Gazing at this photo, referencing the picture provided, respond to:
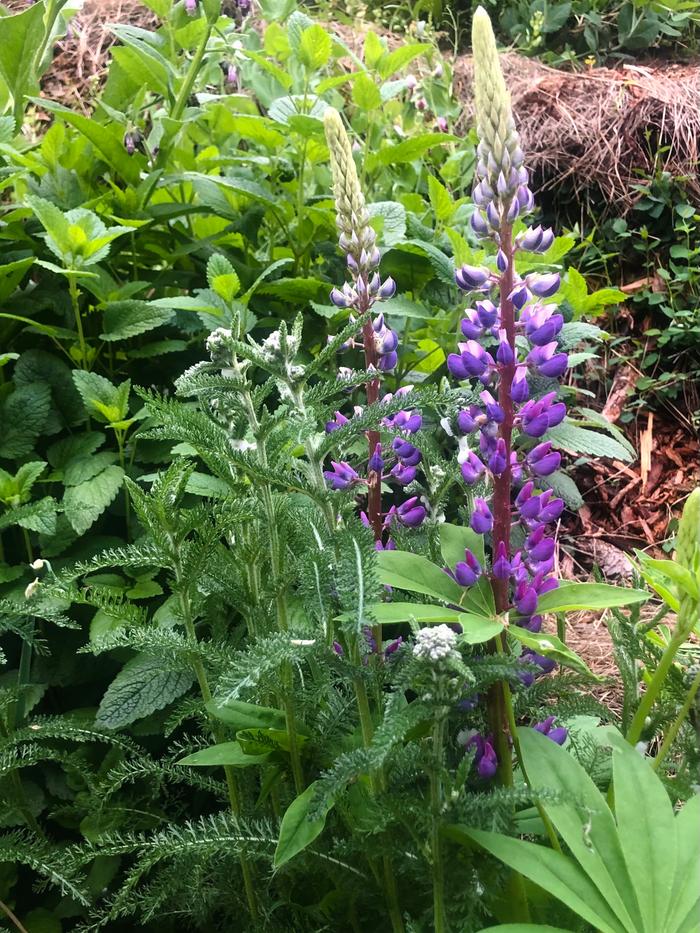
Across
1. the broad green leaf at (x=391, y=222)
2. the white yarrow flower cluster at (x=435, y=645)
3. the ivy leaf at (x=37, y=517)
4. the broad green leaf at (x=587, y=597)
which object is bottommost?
the ivy leaf at (x=37, y=517)

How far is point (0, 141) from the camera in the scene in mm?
1382

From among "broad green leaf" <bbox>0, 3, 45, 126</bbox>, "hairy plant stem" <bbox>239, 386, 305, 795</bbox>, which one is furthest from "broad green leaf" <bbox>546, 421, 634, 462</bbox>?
"broad green leaf" <bbox>0, 3, 45, 126</bbox>

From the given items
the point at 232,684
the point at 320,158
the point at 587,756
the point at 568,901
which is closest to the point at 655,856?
the point at 568,901

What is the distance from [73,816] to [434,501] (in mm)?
775

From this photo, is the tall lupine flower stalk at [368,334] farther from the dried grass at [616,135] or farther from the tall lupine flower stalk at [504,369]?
the dried grass at [616,135]

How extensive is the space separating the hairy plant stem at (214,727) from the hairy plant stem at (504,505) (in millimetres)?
306

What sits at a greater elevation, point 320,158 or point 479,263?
point 320,158

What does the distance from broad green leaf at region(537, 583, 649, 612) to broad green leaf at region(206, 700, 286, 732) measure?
1.02ft

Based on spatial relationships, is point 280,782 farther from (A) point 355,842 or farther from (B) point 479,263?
(B) point 479,263

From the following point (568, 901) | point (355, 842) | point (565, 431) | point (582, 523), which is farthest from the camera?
point (582, 523)

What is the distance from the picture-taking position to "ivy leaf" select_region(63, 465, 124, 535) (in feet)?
3.85

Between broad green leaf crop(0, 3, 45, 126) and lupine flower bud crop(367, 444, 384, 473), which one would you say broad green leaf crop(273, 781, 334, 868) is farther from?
broad green leaf crop(0, 3, 45, 126)

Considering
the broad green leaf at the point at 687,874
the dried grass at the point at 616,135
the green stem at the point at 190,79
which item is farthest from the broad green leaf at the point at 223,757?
the dried grass at the point at 616,135

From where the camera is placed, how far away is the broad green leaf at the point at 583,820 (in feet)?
2.25
